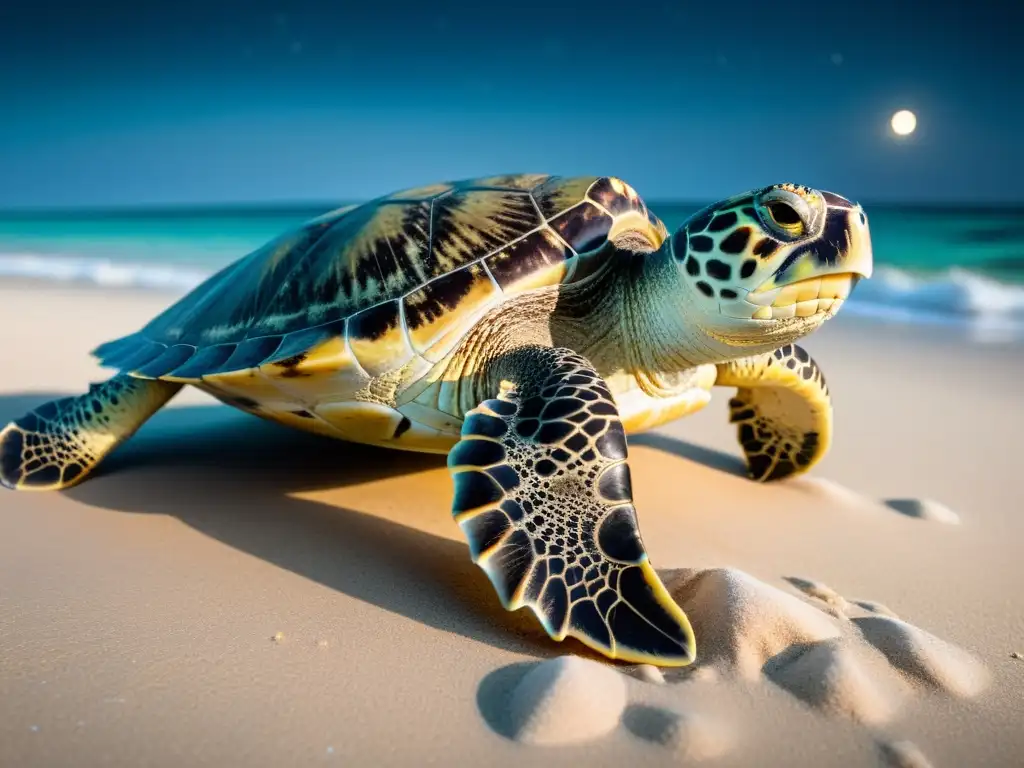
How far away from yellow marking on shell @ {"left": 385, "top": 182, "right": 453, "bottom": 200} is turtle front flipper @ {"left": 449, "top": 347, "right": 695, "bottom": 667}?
110 cm

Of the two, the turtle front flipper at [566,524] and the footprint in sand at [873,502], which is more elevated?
the turtle front flipper at [566,524]

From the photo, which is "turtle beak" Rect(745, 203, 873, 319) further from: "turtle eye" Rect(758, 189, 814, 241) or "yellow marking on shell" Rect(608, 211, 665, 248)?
"yellow marking on shell" Rect(608, 211, 665, 248)

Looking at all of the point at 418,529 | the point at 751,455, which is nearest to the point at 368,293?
the point at 418,529

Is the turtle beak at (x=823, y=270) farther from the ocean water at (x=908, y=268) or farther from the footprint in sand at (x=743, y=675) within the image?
the ocean water at (x=908, y=268)

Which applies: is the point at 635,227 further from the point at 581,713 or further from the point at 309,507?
the point at 581,713

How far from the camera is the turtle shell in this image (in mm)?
2168

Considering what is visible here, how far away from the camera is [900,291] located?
29.2 feet

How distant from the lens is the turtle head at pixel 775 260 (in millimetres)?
1865

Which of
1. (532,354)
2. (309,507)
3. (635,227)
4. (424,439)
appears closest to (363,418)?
(424,439)

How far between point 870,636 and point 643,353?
1.12 meters

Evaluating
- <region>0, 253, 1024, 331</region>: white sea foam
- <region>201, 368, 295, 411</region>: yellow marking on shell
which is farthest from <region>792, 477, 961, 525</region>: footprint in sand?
<region>0, 253, 1024, 331</region>: white sea foam

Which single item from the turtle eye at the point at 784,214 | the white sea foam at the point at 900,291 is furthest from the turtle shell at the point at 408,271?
the white sea foam at the point at 900,291

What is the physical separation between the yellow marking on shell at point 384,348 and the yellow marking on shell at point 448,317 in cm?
3

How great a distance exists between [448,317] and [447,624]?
92 centimetres
